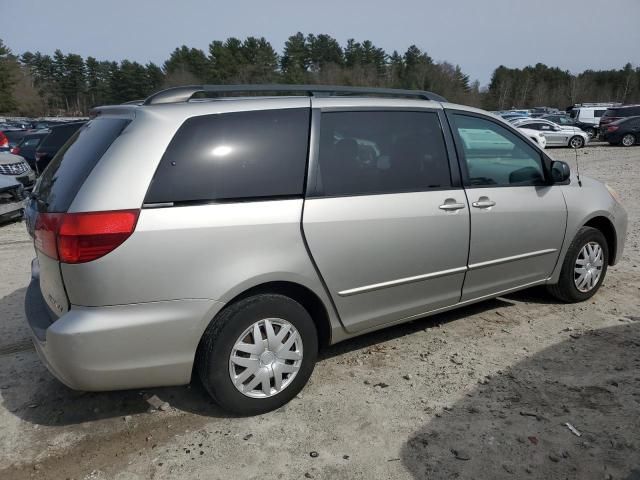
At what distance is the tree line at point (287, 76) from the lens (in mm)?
74375

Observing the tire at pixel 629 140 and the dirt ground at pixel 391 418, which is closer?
the dirt ground at pixel 391 418

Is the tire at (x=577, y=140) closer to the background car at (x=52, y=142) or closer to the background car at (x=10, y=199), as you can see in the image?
the background car at (x=52, y=142)

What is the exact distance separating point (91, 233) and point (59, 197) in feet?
1.27

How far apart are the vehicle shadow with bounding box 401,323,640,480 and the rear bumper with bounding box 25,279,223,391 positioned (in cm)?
127

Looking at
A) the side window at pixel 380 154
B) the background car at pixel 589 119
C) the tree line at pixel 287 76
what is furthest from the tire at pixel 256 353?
the tree line at pixel 287 76

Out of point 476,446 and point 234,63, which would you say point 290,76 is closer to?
point 234,63

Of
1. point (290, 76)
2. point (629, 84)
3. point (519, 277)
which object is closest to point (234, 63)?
point (290, 76)

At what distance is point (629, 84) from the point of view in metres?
81.0

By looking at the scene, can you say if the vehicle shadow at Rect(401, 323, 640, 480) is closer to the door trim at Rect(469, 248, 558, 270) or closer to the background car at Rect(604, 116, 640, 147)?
the door trim at Rect(469, 248, 558, 270)

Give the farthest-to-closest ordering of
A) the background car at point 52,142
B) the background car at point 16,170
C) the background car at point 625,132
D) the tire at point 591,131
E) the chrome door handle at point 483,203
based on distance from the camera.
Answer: the tire at point 591,131 → the background car at point 625,132 → the background car at point 52,142 → the background car at point 16,170 → the chrome door handle at point 483,203

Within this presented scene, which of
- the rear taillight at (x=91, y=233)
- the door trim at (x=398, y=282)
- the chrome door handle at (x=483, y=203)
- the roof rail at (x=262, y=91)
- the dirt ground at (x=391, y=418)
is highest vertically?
the roof rail at (x=262, y=91)

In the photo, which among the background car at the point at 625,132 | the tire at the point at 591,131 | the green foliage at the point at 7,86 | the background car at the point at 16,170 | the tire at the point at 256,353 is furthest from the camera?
the green foliage at the point at 7,86

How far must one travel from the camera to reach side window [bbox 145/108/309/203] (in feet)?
8.68

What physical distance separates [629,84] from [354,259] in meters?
94.6
